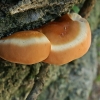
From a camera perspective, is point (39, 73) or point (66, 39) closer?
point (66, 39)

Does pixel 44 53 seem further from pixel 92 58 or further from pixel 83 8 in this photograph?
pixel 92 58

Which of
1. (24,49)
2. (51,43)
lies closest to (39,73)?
(51,43)

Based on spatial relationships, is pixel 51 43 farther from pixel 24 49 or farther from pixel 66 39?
pixel 24 49

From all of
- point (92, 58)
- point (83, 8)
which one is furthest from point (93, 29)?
point (83, 8)

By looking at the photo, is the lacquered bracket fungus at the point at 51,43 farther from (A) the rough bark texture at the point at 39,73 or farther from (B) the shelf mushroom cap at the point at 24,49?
(A) the rough bark texture at the point at 39,73

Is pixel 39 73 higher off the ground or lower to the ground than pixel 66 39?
lower

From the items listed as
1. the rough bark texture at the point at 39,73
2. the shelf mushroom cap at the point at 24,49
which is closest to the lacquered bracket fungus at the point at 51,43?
the shelf mushroom cap at the point at 24,49
